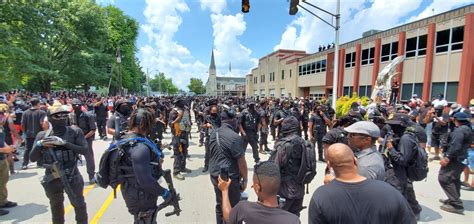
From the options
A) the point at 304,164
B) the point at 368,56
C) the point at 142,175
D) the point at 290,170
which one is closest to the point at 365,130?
the point at 304,164

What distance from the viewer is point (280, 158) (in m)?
3.34

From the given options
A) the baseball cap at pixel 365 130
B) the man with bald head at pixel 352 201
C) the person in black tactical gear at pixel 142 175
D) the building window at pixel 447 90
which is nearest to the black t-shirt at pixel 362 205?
the man with bald head at pixel 352 201

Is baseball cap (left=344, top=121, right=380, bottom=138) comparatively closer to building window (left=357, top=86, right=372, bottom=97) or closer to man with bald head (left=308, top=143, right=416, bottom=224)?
man with bald head (left=308, top=143, right=416, bottom=224)

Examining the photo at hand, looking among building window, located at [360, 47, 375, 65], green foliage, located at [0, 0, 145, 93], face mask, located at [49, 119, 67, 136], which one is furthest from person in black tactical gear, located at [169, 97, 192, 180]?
building window, located at [360, 47, 375, 65]

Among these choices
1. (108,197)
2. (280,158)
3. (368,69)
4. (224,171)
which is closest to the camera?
(224,171)

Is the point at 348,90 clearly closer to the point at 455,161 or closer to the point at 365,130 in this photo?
the point at 455,161

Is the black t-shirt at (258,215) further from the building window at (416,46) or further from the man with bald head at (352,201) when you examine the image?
the building window at (416,46)

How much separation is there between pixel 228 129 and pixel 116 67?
37.8 m

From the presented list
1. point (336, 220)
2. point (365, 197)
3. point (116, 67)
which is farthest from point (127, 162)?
point (116, 67)

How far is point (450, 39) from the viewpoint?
17234mm

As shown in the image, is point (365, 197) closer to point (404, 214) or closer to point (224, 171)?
point (404, 214)

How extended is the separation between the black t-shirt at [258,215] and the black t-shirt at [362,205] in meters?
0.24

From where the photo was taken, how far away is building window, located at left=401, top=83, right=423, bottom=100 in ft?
64.6

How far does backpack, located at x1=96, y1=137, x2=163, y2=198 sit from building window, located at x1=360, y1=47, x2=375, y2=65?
25.7 m
